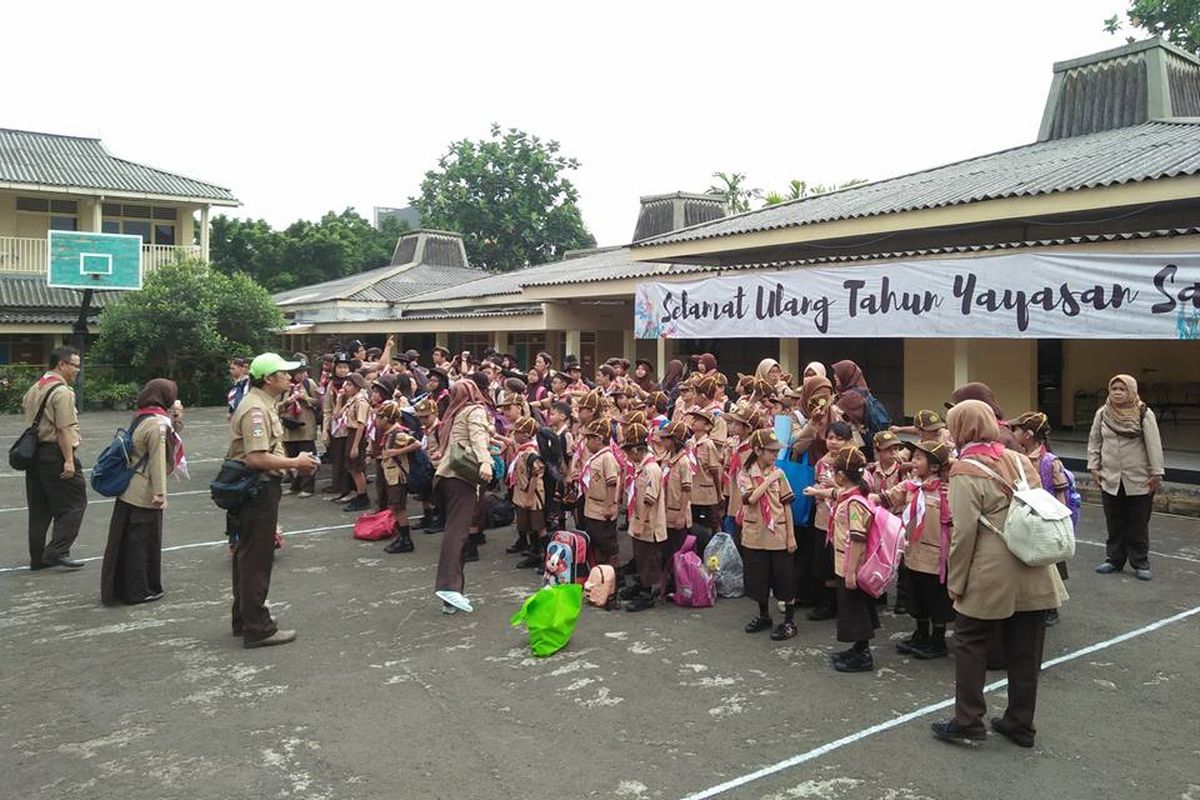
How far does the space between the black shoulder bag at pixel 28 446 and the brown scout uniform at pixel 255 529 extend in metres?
2.70

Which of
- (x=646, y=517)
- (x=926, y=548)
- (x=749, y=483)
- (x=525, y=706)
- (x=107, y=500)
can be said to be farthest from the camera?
(x=107, y=500)

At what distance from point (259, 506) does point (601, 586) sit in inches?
94.6

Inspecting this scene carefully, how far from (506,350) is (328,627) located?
61.1 ft

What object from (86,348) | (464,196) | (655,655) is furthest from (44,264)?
(655,655)

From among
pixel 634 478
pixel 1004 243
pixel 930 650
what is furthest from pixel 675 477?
pixel 1004 243

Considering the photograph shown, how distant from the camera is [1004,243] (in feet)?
40.4

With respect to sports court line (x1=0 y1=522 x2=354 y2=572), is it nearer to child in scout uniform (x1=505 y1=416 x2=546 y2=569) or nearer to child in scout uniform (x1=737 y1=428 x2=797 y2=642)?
child in scout uniform (x1=505 y1=416 x2=546 y2=569)

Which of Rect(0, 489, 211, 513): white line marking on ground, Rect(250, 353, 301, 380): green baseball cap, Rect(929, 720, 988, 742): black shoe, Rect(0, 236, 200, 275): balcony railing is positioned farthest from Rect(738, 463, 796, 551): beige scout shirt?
Rect(0, 236, 200, 275): balcony railing

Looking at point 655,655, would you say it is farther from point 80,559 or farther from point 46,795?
point 80,559

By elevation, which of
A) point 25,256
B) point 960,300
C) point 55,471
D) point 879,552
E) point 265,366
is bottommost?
point 879,552

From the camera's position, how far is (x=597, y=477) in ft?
21.1

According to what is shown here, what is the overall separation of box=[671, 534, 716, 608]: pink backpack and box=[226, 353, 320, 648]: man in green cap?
8.75 ft

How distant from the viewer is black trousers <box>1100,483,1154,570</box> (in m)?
6.93

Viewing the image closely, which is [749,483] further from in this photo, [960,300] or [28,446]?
[960,300]
